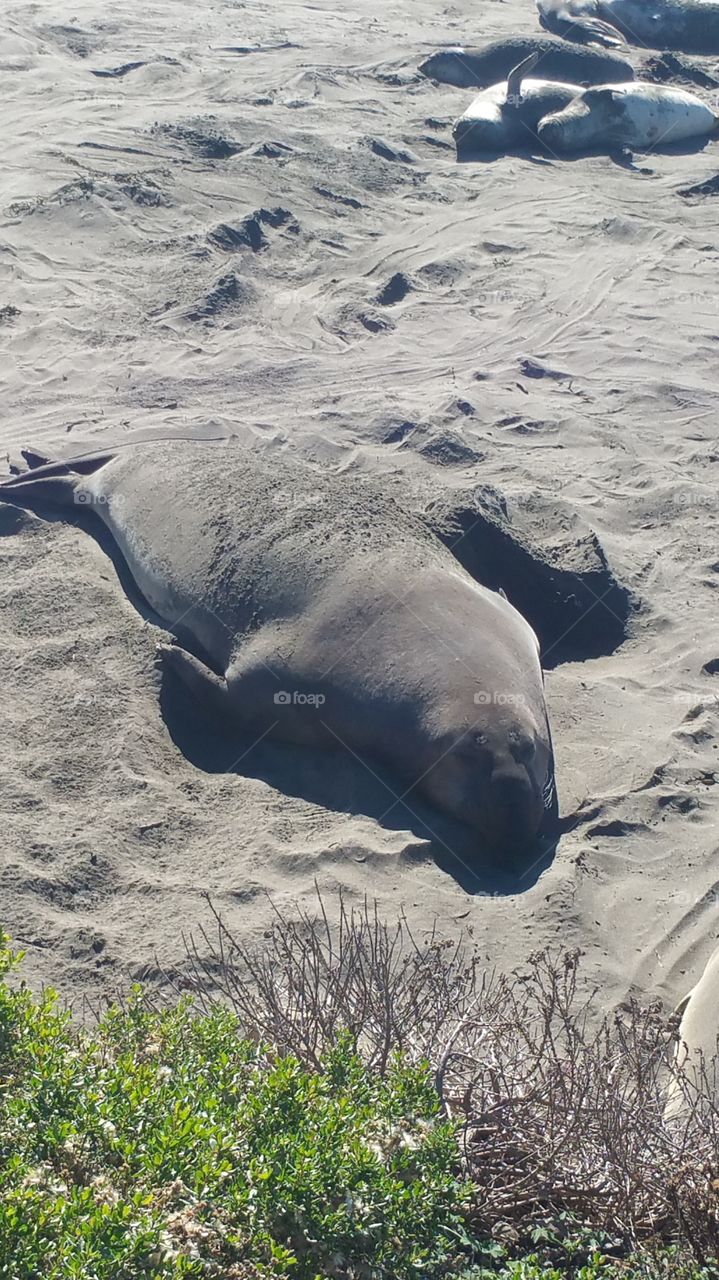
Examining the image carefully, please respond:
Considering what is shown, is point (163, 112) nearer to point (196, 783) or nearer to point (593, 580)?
point (593, 580)

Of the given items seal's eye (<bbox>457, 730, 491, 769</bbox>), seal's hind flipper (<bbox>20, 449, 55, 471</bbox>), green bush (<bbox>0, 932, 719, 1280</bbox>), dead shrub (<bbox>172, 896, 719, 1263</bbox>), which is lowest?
seal's hind flipper (<bbox>20, 449, 55, 471</bbox>)

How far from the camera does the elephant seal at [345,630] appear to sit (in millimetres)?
5223

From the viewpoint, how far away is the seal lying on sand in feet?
65.3

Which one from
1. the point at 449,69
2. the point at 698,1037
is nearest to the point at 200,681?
the point at 698,1037

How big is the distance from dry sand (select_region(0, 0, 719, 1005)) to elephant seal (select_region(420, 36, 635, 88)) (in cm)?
73

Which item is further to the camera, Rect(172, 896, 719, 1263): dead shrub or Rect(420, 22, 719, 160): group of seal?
Rect(420, 22, 719, 160): group of seal

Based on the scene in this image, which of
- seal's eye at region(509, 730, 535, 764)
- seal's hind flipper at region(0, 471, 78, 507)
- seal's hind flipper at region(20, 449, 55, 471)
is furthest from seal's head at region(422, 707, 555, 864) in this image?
seal's hind flipper at region(20, 449, 55, 471)

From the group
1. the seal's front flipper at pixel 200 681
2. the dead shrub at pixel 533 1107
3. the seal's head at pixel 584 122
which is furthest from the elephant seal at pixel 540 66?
the dead shrub at pixel 533 1107

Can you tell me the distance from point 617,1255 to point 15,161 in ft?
37.6

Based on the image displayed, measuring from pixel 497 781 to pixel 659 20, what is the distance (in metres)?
18.7

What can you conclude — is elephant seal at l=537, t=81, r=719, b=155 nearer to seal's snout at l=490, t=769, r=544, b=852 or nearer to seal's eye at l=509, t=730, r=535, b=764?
seal's eye at l=509, t=730, r=535, b=764

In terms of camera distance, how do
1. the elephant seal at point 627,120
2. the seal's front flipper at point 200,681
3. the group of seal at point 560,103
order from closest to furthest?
1. the seal's front flipper at point 200,681
2. the group of seal at point 560,103
3. the elephant seal at point 627,120

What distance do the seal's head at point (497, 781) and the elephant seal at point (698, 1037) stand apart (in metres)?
1.00

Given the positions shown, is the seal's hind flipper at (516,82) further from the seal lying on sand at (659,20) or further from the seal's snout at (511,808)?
the seal's snout at (511,808)
